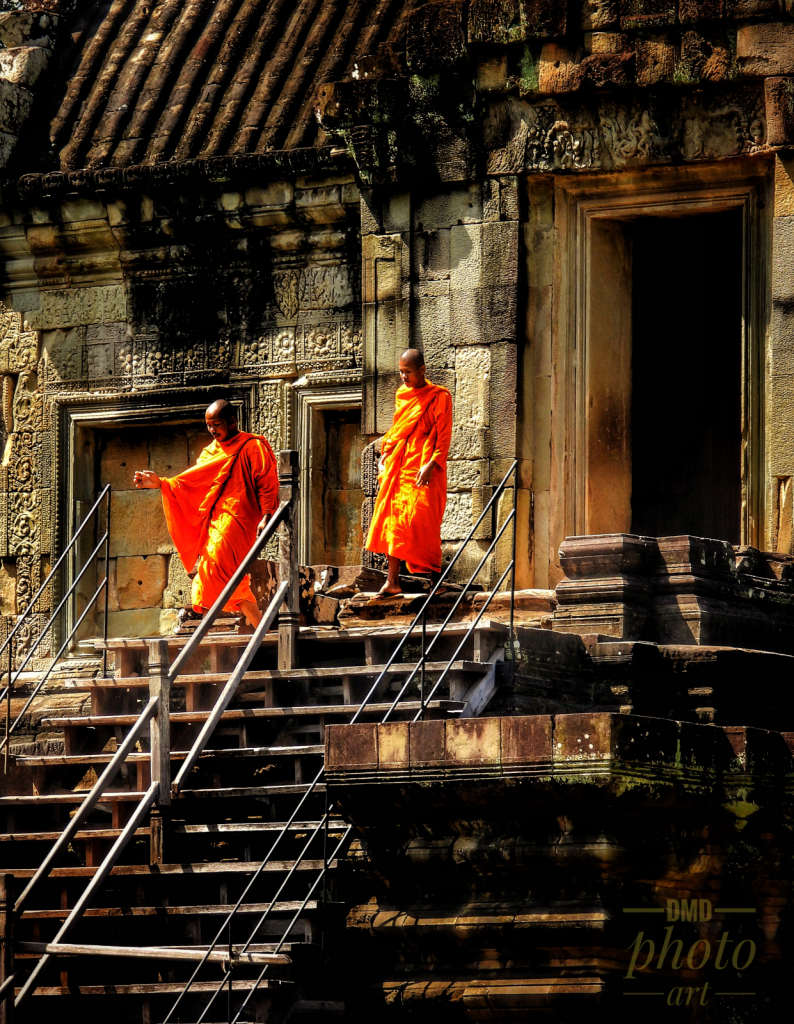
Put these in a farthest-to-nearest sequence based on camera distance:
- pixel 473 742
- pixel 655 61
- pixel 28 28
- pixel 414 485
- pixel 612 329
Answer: pixel 28 28
pixel 612 329
pixel 655 61
pixel 414 485
pixel 473 742

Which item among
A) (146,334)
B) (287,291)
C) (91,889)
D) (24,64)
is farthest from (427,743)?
(24,64)

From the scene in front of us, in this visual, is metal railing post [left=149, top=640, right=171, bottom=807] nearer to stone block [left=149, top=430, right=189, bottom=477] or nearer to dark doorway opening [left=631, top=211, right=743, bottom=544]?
stone block [left=149, top=430, right=189, bottom=477]

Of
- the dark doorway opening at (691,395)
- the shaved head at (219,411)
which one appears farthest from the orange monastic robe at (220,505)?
the dark doorway opening at (691,395)

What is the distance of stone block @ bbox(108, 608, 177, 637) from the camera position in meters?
20.3

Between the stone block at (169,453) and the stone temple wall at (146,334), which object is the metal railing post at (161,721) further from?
the stone block at (169,453)

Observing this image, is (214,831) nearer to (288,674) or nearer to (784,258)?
(288,674)

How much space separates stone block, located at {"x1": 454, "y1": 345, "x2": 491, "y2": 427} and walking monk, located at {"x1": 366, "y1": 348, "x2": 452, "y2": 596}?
104 cm

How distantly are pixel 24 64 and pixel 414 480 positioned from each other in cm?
641

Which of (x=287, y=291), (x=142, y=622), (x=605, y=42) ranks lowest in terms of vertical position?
(x=142, y=622)

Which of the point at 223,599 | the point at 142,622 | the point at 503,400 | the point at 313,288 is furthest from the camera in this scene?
the point at 142,622

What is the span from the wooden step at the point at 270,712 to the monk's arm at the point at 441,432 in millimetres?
2161

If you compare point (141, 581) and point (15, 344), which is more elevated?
point (15, 344)

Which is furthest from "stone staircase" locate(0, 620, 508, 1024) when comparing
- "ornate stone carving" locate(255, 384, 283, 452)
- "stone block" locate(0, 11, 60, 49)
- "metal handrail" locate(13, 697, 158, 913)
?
"stone block" locate(0, 11, 60, 49)

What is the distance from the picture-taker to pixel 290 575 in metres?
15.4
